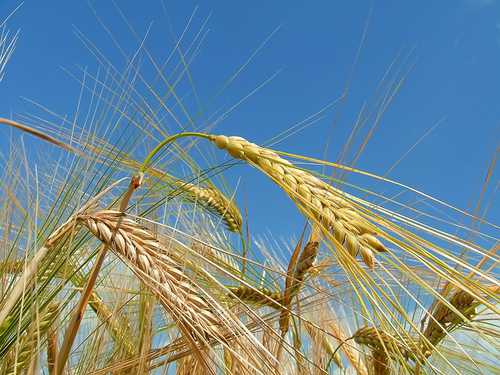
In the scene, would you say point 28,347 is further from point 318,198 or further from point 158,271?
point 318,198

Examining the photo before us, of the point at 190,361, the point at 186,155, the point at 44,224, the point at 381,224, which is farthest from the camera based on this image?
the point at 186,155

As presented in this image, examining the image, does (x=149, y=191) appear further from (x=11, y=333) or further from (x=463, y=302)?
(x=463, y=302)

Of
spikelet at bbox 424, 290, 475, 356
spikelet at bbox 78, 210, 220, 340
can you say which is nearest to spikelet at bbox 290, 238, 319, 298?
spikelet at bbox 424, 290, 475, 356

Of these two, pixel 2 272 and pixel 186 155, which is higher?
pixel 186 155

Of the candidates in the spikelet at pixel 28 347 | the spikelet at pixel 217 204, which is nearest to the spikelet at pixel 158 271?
the spikelet at pixel 28 347

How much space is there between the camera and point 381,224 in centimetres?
85

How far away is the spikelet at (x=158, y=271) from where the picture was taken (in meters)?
0.84

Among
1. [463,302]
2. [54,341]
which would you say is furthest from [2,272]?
[463,302]

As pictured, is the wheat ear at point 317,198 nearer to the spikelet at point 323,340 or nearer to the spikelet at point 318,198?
the spikelet at point 318,198

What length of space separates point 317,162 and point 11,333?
2.16 feet

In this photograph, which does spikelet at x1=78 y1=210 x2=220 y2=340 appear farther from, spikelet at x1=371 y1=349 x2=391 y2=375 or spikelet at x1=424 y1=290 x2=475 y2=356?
spikelet at x1=371 y1=349 x2=391 y2=375

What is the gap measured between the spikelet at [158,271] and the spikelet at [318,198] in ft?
0.78

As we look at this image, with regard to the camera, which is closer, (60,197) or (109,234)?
(109,234)

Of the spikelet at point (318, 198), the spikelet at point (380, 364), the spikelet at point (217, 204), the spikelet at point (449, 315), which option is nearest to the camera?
the spikelet at point (318, 198)
